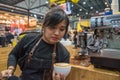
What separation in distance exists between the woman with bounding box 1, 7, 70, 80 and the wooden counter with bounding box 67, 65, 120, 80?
226 millimetres

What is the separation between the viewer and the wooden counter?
1.22 m

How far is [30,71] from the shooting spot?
1.20m

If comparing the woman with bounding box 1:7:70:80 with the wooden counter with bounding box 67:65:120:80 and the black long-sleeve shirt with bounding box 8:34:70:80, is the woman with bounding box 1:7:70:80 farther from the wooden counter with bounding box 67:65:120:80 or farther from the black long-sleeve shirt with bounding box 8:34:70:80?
the wooden counter with bounding box 67:65:120:80

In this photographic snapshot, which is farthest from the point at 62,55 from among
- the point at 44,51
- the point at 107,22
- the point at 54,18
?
the point at 107,22

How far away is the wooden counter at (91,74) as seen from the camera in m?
1.22

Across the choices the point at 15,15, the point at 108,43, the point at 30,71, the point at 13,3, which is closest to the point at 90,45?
the point at 108,43

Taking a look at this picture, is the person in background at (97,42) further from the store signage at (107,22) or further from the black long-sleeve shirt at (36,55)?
the black long-sleeve shirt at (36,55)

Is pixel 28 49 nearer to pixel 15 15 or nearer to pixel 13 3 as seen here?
pixel 13 3

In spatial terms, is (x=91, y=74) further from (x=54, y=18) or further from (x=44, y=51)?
(x=54, y=18)

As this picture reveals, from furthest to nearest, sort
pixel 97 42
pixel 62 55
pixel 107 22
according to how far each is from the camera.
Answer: pixel 97 42 < pixel 107 22 < pixel 62 55

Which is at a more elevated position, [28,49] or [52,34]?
[52,34]

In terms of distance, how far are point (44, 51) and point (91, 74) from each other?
16.3 inches

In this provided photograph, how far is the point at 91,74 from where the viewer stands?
53.0 inches

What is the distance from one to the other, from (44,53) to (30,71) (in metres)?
0.16
